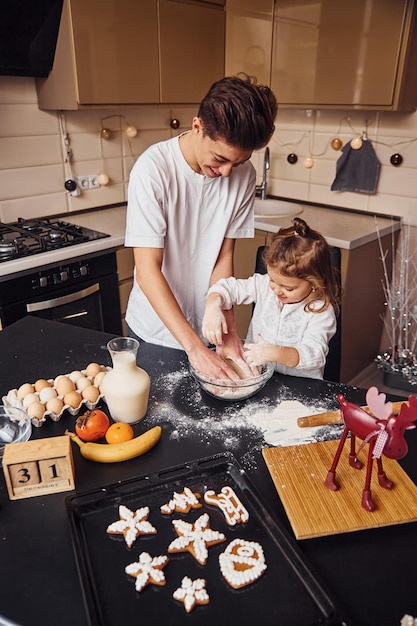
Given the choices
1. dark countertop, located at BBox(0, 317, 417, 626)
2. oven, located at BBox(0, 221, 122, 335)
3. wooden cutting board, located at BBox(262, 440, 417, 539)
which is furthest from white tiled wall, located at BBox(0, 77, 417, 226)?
wooden cutting board, located at BBox(262, 440, 417, 539)

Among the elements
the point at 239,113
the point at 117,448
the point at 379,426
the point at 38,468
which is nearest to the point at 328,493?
the point at 379,426

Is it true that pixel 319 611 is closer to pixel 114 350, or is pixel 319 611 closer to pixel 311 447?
pixel 311 447

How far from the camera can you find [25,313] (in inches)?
83.7

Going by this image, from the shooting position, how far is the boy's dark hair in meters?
1.16

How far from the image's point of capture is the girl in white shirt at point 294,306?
1272 mm

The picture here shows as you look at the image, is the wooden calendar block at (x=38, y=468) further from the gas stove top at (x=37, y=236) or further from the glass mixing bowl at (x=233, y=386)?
the gas stove top at (x=37, y=236)

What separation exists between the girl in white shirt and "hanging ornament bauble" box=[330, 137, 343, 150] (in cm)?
153

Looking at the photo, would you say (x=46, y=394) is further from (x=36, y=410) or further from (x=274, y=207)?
(x=274, y=207)

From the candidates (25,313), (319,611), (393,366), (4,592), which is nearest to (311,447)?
(319,611)

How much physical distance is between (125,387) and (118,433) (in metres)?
0.09

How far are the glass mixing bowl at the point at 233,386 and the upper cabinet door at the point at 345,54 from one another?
1.71 metres

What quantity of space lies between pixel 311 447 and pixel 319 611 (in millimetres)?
339

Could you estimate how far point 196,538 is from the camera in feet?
2.55

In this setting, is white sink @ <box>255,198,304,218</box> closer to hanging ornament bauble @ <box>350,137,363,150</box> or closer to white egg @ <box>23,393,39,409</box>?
hanging ornament bauble @ <box>350,137,363,150</box>
